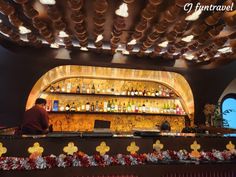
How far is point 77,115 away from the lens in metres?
5.79

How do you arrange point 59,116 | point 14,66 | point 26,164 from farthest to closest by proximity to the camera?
point 59,116
point 14,66
point 26,164

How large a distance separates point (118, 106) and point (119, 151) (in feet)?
11.8

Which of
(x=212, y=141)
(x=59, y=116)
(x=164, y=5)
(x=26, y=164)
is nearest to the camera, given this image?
(x=26, y=164)

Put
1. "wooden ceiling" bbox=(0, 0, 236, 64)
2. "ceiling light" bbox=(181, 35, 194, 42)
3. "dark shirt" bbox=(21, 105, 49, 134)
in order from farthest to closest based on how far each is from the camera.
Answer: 1. "ceiling light" bbox=(181, 35, 194, 42)
2. "dark shirt" bbox=(21, 105, 49, 134)
3. "wooden ceiling" bbox=(0, 0, 236, 64)

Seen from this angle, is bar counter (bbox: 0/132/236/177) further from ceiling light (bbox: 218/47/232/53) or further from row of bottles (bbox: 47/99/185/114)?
row of bottles (bbox: 47/99/185/114)

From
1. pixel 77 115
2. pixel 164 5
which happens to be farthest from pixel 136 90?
pixel 164 5

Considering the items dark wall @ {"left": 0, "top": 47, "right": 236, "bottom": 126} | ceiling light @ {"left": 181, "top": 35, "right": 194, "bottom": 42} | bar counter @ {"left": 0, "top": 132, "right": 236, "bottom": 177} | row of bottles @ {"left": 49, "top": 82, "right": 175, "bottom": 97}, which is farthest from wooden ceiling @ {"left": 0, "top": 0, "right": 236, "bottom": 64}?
bar counter @ {"left": 0, "top": 132, "right": 236, "bottom": 177}

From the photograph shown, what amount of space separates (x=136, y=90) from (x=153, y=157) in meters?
3.94

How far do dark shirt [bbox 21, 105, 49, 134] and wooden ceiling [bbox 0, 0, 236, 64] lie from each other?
136 cm

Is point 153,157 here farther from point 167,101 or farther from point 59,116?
point 167,101

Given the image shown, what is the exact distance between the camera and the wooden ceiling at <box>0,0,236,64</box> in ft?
10.3

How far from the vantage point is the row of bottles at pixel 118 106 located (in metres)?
5.70

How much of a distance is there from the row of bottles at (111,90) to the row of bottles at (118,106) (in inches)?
9.8

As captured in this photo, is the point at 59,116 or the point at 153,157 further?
the point at 59,116
